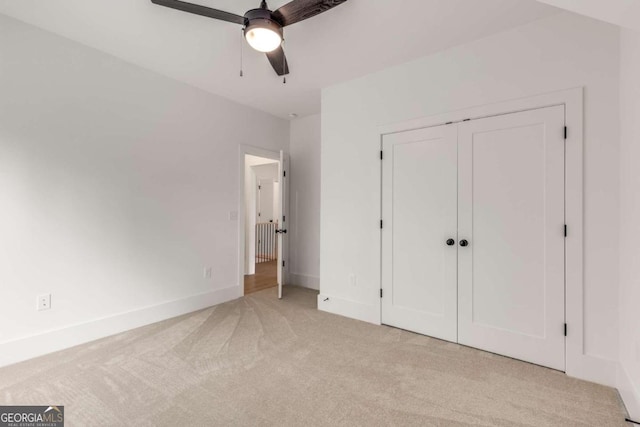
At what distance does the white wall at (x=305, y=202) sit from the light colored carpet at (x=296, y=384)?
189 cm

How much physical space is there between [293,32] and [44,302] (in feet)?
10.5

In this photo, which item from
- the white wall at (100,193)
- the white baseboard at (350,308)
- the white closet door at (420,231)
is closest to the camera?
the white wall at (100,193)

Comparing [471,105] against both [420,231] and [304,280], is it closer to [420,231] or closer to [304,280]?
[420,231]

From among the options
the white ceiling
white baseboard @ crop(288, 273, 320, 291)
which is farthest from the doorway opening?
the white ceiling

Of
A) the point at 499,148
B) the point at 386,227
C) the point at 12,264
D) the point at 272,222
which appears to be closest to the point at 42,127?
the point at 12,264

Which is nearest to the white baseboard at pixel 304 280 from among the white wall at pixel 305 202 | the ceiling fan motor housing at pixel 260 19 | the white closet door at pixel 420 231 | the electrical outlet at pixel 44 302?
the white wall at pixel 305 202

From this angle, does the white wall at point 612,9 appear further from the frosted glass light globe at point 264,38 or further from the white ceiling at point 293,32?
the frosted glass light globe at point 264,38

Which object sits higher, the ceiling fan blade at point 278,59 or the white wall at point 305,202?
the ceiling fan blade at point 278,59

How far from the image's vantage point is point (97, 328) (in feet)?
9.27

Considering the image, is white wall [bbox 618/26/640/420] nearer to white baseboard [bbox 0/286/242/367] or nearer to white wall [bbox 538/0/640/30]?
white wall [bbox 538/0/640/30]

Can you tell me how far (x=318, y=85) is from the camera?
3596 millimetres

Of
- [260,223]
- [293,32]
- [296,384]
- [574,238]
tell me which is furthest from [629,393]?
[260,223]

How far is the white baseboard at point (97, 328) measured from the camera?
238 cm

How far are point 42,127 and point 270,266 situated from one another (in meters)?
4.70
